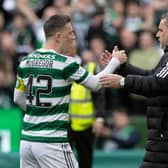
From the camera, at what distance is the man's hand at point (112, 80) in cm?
689

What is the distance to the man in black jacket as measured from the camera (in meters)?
6.79

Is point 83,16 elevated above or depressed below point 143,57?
above

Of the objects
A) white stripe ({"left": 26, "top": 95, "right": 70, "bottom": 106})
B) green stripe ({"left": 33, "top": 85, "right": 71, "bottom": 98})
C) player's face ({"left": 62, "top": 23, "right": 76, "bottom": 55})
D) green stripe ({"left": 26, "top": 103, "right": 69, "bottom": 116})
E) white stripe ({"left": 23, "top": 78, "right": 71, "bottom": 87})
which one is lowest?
green stripe ({"left": 26, "top": 103, "right": 69, "bottom": 116})

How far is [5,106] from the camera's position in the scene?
12.9 m

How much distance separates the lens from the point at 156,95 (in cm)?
688

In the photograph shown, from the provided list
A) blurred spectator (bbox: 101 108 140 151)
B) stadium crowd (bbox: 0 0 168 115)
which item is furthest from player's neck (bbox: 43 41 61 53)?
stadium crowd (bbox: 0 0 168 115)

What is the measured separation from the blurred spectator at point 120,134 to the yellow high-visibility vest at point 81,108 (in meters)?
2.10

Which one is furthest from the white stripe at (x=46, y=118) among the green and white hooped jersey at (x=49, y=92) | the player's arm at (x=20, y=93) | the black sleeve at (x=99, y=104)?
the black sleeve at (x=99, y=104)

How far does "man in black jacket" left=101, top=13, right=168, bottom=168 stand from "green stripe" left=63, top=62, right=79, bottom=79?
10.4 inches

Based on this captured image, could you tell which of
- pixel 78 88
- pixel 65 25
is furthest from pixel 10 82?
pixel 65 25

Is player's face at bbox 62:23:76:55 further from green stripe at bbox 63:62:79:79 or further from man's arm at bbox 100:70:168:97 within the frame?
man's arm at bbox 100:70:168:97

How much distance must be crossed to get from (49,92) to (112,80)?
1.89 ft

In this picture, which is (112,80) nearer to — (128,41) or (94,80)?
(94,80)

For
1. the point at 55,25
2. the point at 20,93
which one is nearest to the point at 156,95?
the point at 55,25
